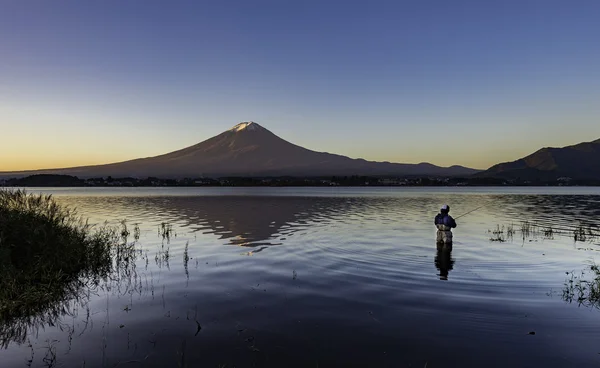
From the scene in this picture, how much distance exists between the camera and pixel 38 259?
50.0 feet

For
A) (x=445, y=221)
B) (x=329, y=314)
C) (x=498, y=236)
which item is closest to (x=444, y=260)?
(x=445, y=221)

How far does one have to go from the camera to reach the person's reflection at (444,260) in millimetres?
16469

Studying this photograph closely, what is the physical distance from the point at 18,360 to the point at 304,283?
9.27m

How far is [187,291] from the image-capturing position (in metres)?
13.8

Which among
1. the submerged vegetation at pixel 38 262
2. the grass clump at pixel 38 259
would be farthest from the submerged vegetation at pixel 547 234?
the grass clump at pixel 38 259

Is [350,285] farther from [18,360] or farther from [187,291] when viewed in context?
[18,360]

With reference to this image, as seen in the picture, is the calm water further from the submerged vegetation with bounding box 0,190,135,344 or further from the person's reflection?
the submerged vegetation with bounding box 0,190,135,344

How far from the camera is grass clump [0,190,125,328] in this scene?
469 inches

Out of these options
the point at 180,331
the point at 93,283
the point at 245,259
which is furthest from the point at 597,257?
the point at 93,283

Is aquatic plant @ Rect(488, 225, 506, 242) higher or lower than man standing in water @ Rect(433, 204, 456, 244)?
lower

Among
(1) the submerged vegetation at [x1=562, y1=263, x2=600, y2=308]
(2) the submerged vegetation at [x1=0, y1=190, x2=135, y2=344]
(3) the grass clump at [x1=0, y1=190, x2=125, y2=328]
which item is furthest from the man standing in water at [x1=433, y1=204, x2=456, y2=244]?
(3) the grass clump at [x1=0, y1=190, x2=125, y2=328]

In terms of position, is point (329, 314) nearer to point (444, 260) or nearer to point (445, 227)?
point (444, 260)

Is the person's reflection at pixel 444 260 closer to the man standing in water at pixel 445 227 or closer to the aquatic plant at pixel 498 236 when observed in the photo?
the man standing in water at pixel 445 227

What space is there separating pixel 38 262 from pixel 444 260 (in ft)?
59.7
